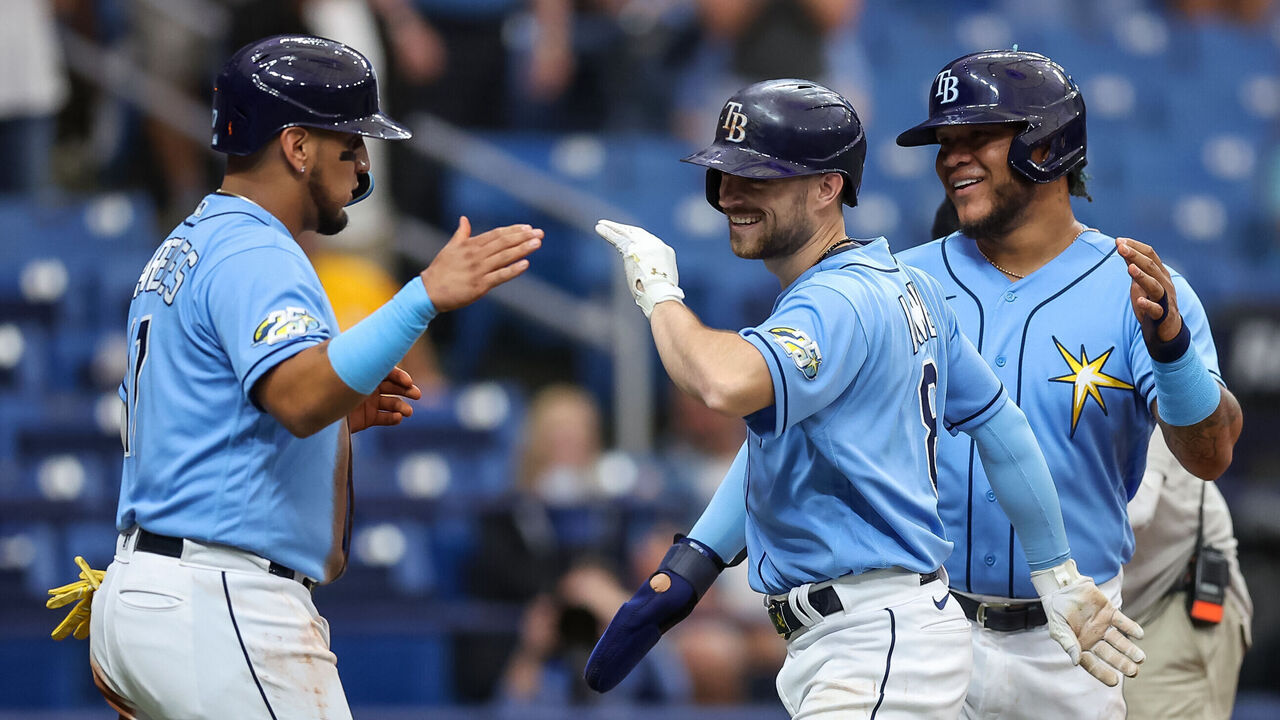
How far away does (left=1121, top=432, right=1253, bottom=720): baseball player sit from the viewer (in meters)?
4.03

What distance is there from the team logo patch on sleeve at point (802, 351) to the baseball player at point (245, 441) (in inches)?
20.4

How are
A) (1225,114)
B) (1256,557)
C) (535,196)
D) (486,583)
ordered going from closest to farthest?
1. (486,583)
2. (1256,557)
3. (535,196)
4. (1225,114)

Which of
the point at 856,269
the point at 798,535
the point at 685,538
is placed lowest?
the point at 685,538

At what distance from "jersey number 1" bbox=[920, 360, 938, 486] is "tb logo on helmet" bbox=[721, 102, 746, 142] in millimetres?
613

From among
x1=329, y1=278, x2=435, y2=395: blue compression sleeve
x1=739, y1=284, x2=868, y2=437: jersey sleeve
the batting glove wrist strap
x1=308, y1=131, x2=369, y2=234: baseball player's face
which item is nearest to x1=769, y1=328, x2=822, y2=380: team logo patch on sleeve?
x1=739, y1=284, x2=868, y2=437: jersey sleeve

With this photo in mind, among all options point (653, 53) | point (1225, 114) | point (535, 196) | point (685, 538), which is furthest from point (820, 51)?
point (685, 538)

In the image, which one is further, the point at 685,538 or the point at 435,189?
the point at 435,189

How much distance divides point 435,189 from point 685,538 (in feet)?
17.5

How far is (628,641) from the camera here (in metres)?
3.36

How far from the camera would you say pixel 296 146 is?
314 centimetres

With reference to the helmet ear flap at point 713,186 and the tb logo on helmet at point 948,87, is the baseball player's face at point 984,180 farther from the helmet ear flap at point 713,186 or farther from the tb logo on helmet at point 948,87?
the helmet ear flap at point 713,186

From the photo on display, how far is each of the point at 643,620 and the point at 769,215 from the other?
3.15 feet

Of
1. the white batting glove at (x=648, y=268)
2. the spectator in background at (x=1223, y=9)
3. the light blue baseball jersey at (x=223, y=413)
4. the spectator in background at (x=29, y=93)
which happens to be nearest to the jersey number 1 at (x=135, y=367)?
the light blue baseball jersey at (x=223, y=413)

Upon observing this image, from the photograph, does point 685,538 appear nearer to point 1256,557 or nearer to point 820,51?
point 1256,557
